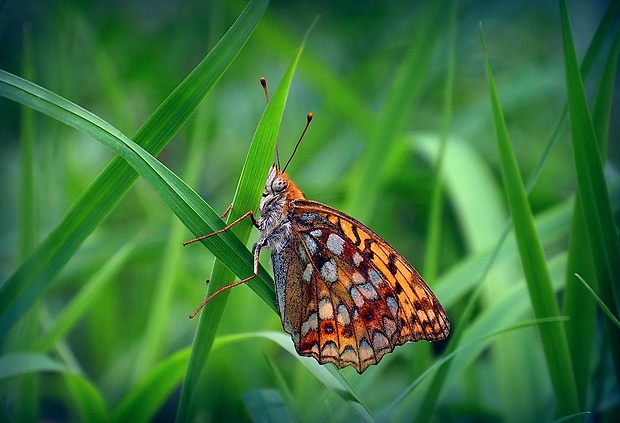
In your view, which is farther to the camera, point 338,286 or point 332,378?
point 338,286

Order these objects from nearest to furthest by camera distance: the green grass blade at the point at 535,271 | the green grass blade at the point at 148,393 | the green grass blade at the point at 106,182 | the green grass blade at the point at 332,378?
the green grass blade at the point at 106,182, the green grass blade at the point at 332,378, the green grass blade at the point at 535,271, the green grass blade at the point at 148,393

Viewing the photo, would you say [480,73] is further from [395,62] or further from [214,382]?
[214,382]

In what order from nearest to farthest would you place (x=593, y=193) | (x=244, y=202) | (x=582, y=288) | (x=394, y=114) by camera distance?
(x=244, y=202), (x=593, y=193), (x=582, y=288), (x=394, y=114)

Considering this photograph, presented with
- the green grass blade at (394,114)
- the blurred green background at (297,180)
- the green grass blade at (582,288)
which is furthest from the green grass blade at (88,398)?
the green grass blade at (582,288)

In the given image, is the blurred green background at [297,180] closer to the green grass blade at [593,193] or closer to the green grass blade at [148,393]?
the green grass blade at [148,393]

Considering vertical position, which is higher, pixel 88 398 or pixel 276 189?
pixel 276 189

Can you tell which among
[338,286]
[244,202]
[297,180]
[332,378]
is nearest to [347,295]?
[338,286]

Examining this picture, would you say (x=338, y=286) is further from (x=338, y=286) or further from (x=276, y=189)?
(x=276, y=189)
